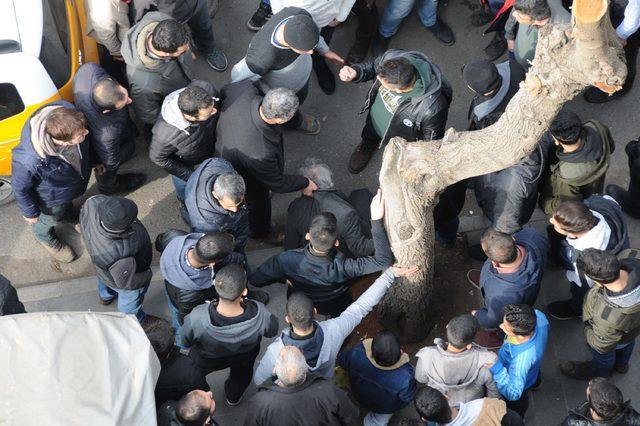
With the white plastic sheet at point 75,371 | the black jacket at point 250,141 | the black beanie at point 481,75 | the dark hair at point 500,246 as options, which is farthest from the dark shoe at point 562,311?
the white plastic sheet at point 75,371

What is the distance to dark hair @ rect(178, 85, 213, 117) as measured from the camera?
6.14 m

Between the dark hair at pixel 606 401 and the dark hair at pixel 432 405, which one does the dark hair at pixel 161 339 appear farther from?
the dark hair at pixel 606 401

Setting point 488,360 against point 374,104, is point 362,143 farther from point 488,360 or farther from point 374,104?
point 488,360

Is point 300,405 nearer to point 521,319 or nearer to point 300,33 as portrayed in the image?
point 521,319

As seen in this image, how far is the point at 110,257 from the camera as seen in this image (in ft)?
20.1

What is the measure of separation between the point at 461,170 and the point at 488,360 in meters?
1.36


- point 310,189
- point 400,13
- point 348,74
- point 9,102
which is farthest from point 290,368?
point 400,13

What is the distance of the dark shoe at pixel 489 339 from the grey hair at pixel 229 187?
7.44 feet

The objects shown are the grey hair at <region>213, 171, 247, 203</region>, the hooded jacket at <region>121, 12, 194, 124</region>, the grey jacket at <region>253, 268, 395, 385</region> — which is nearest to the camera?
the grey jacket at <region>253, 268, 395, 385</region>

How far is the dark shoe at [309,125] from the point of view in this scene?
26.3 ft

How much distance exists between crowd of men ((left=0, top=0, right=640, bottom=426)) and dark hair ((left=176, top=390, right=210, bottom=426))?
0.01m

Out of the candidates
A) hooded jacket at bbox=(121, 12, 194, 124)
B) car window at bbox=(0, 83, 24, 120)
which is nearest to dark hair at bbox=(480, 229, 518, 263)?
hooded jacket at bbox=(121, 12, 194, 124)

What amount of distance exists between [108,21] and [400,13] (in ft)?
9.62

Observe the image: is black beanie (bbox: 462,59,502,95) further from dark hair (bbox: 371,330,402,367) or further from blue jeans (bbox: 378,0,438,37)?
dark hair (bbox: 371,330,402,367)
